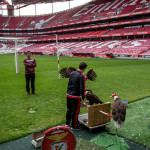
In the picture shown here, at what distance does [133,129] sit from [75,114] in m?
1.63

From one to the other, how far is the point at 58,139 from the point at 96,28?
50317mm

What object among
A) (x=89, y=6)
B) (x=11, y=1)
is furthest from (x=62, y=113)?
(x=11, y=1)

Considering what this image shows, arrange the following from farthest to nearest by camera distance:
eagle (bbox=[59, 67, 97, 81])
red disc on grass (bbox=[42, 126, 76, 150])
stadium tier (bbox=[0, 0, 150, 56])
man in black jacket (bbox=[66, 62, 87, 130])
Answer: stadium tier (bbox=[0, 0, 150, 56]) → eagle (bbox=[59, 67, 97, 81]) → man in black jacket (bbox=[66, 62, 87, 130]) → red disc on grass (bbox=[42, 126, 76, 150])

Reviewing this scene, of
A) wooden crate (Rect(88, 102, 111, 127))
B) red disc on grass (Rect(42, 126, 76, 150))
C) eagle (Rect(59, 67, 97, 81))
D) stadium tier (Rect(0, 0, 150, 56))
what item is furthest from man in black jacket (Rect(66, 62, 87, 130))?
stadium tier (Rect(0, 0, 150, 56))

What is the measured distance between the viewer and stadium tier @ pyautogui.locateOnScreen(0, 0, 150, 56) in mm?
35781

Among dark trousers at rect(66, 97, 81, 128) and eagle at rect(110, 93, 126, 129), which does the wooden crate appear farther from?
eagle at rect(110, 93, 126, 129)

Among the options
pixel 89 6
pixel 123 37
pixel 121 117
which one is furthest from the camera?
pixel 89 6

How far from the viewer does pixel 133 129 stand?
4.48 m

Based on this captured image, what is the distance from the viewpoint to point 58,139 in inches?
85.9

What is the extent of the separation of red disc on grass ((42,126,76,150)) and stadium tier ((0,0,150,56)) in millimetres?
21949

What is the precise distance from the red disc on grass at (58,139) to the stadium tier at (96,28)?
2195cm

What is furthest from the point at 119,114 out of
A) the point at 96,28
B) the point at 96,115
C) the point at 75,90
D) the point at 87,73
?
the point at 96,28

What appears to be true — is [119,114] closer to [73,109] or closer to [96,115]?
[96,115]

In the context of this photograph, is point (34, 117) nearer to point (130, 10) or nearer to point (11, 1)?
point (130, 10)
